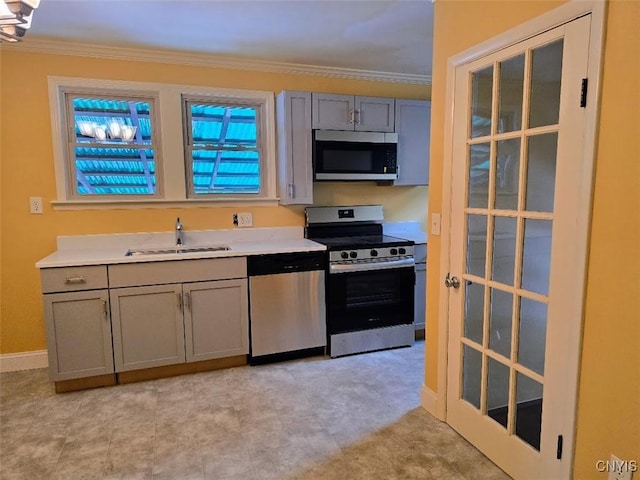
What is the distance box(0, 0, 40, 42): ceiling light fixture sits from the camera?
1434 millimetres

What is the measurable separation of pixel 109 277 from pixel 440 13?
261cm

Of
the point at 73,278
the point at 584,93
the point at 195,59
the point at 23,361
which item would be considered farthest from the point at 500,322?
the point at 23,361

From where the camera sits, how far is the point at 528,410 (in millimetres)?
1878

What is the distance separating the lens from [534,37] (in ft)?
5.64

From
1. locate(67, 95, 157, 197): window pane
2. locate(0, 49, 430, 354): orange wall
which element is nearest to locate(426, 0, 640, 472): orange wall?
locate(0, 49, 430, 354): orange wall

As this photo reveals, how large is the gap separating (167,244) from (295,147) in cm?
133

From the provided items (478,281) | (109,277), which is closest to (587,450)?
(478,281)

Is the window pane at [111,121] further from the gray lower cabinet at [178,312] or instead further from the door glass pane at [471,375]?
the door glass pane at [471,375]

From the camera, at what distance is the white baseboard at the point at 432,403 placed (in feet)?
7.96

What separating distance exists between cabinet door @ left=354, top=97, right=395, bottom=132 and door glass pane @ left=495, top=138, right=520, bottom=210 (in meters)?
1.79

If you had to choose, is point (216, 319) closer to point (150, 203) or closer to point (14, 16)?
point (150, 203)

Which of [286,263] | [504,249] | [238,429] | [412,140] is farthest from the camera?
[412,140]

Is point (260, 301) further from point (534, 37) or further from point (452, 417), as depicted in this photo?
point (534, 37)

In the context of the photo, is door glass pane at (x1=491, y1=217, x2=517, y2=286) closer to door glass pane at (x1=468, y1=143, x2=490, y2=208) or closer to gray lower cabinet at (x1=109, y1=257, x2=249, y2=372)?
door glass pane at (x1=468, y1=143, x2=490, y2=208)
